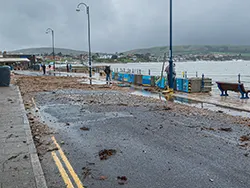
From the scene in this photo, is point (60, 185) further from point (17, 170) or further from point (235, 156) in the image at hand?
point (235, 156)

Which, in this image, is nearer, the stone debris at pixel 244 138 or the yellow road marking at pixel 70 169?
the yellow road marking at pixel 70 169

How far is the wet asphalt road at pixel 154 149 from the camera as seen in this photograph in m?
5.05

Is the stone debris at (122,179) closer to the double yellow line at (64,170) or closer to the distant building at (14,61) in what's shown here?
the double yellow line at (64,170)

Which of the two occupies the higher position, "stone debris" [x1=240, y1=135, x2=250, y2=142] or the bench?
the bench

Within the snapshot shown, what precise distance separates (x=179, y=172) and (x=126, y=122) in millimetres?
4604

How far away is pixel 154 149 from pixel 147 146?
0.29 meters

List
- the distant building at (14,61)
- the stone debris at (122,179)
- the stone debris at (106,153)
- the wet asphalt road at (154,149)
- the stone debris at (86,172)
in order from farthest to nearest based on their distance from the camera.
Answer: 1. the distant building at (14,61)
2. the stone debris at (106,153)
3. the stone debris at (86,172)
4. the wet asphalt road at (154,149)
5. the stone debris at (122,179)

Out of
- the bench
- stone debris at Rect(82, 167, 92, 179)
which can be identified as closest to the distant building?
the bench

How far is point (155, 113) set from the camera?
37.7 ft

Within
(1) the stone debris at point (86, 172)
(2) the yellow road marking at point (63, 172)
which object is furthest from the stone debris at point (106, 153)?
(2) the yellow road marking at point (63, 172)

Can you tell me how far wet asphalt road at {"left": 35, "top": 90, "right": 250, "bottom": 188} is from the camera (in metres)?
5.05

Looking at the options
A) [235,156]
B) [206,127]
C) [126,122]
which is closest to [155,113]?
[126,122]

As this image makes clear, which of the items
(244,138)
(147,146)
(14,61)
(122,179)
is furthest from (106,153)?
(14,61)

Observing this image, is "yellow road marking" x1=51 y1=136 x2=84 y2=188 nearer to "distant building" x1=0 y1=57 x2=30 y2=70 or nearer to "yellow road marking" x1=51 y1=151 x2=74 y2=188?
"yellow road marking" x1=51 y1=151 x2=74 y2=188
